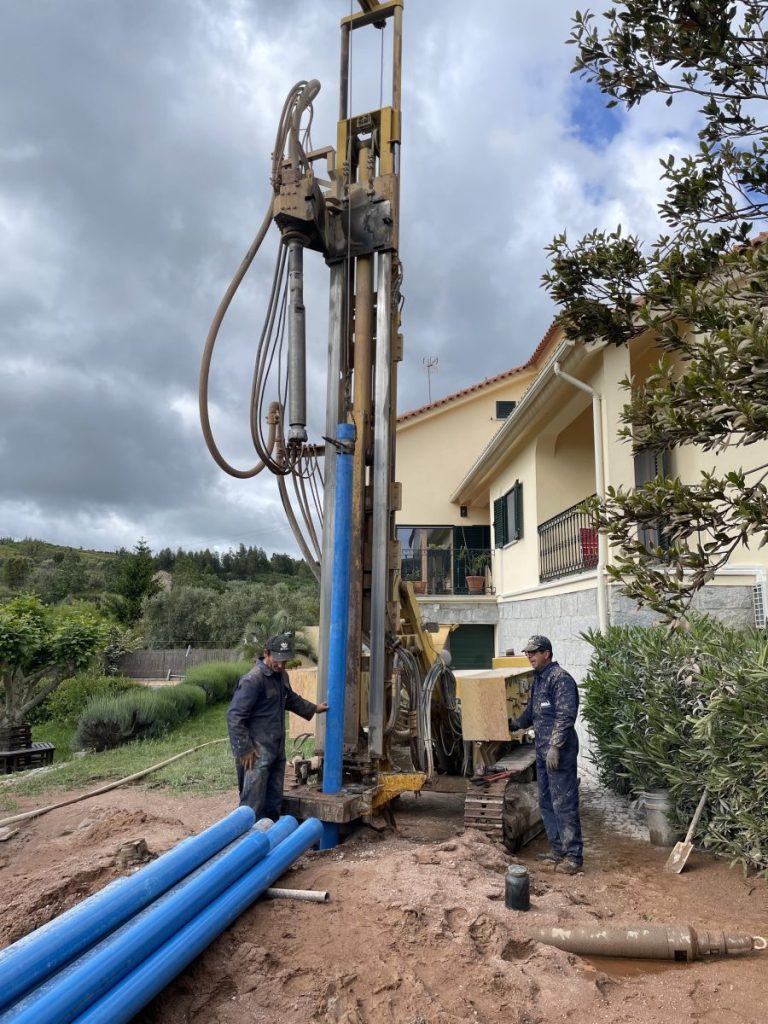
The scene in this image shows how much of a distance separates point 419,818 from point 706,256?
18.6ft

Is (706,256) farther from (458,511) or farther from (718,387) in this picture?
(458,511)

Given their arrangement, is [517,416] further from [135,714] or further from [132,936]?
[132,936]

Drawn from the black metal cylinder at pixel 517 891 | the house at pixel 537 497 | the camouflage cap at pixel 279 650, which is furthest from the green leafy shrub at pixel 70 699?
the black metal cylinder at pixel 517 891

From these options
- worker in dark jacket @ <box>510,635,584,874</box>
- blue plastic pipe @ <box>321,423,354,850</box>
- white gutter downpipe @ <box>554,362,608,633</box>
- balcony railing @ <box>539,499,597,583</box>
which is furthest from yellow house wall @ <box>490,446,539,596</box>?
blue plastic pipe @ <box>321,423,354,850</box>

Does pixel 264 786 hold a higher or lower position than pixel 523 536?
lower

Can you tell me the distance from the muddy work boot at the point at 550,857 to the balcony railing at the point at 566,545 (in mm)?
4811

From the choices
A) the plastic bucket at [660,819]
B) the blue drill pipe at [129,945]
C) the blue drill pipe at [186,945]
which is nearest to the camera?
the blue drill pipe at [129,945]

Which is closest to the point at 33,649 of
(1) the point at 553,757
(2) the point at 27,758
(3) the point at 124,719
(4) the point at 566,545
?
(2) the point at 27,758

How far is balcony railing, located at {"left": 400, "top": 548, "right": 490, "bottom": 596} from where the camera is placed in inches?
729

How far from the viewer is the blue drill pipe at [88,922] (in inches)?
109

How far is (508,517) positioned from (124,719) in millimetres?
8776

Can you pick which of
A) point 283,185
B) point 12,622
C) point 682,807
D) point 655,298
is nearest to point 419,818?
point 682,807

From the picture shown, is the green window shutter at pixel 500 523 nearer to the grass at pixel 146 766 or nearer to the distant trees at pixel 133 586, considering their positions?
the grass at pixel 146 766

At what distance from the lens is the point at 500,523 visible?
1717 cm
